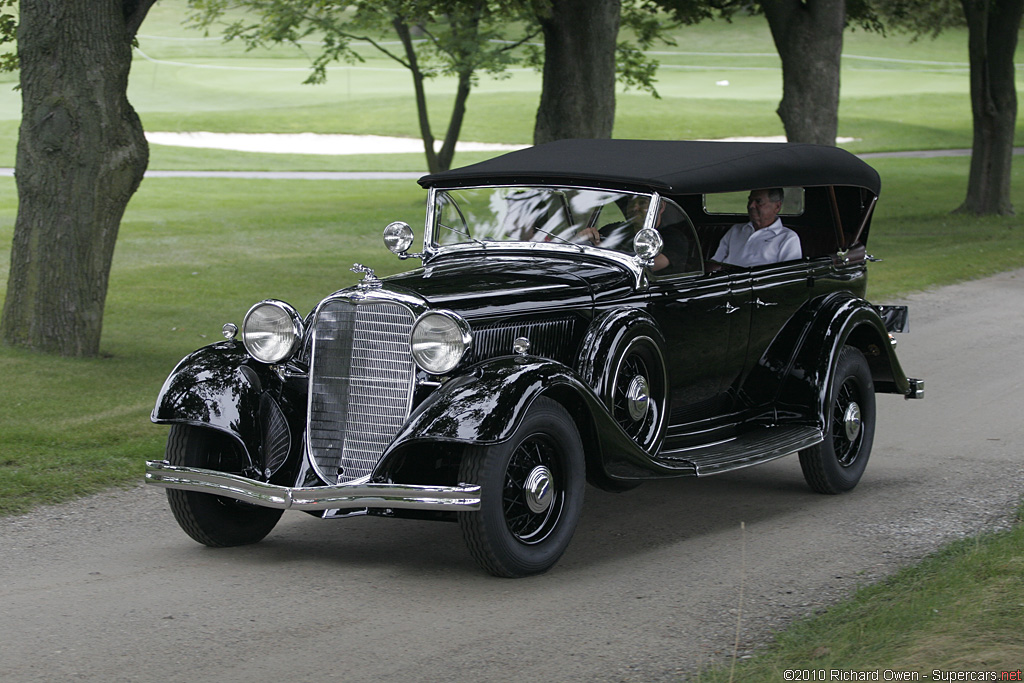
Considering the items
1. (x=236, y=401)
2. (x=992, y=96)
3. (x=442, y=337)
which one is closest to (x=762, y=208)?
(x=442, y=337)

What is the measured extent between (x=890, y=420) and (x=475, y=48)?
18948 millimetres

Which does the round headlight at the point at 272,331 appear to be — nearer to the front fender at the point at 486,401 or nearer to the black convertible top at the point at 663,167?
the front fender at the point at 486,401

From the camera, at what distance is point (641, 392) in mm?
6164

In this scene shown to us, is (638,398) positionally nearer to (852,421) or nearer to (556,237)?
(556,237)

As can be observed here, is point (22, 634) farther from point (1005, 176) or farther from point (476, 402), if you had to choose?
point (1005, 176)

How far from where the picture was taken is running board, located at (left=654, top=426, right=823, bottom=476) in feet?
20.3

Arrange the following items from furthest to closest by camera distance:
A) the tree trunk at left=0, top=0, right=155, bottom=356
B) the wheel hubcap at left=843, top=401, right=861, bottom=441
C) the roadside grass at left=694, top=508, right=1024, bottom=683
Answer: the tree trunk at left=0, top=0, right=155, bottom=356, the wheel hubcap at left=843, top=401, right=861, bottom=441, the roadside grass at left=694, top=508, right=1024, bottom=683

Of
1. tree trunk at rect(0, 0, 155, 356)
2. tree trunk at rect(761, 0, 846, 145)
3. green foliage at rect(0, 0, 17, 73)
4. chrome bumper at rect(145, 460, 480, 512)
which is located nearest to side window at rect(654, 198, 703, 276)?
chrome bumper at rect(145, 460, 480, 512)

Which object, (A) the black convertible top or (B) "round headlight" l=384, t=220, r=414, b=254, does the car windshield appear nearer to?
(A) the black convertible top

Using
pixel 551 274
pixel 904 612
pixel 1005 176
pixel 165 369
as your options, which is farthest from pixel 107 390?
pixel 1005 176

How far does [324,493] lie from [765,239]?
356 cm

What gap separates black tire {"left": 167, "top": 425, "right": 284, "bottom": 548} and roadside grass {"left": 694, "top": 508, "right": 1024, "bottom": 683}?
8.74 feet

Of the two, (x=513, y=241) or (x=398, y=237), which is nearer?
(x=513, y=241)

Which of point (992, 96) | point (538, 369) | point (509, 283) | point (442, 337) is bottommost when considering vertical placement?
point (538, 369)
